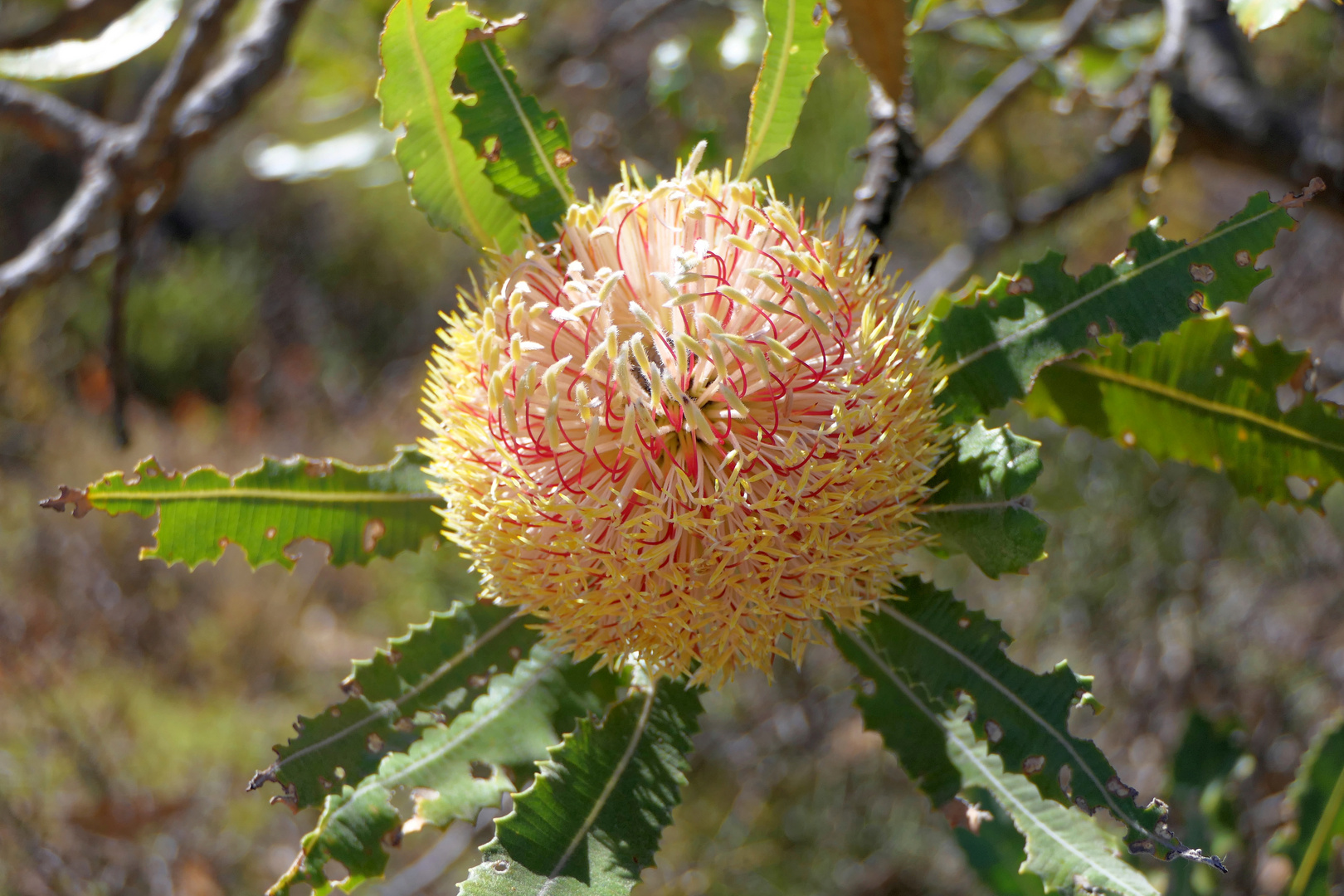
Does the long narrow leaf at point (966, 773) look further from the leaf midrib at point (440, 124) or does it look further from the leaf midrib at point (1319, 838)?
the leaf midrib at point (1319, 838)

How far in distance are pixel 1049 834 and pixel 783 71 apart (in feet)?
3.25

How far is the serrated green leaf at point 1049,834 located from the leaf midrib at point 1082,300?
1.53ft

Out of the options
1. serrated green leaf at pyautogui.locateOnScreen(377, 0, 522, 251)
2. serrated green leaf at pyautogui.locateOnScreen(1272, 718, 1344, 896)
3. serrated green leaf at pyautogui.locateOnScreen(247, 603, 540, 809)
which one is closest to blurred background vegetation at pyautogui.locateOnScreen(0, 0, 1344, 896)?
serrated green leaf at pyautogui.locateOnScreen(1272, 718, 1344, 896)

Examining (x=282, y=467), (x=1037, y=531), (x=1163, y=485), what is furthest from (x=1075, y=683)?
(x=1163, y=485)

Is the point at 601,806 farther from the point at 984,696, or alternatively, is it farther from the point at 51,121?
the point at 51,121

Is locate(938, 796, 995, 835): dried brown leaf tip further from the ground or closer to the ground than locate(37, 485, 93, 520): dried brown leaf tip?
closer to the ground

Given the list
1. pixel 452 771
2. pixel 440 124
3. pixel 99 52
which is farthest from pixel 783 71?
pixel 99 52

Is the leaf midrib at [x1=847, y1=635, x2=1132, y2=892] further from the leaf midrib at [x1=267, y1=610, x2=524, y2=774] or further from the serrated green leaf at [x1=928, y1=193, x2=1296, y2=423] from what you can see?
the leaf midrib at [x1=267, y1=610, x2=524, y2=774]

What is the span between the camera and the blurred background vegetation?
8.40 ft

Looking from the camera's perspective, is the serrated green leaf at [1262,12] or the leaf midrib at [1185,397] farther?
the leaf midrib at [1185,397]

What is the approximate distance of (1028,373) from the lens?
110 centimetres

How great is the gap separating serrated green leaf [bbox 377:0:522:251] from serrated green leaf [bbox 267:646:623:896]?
609 mm

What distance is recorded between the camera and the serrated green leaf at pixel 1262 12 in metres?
0.97

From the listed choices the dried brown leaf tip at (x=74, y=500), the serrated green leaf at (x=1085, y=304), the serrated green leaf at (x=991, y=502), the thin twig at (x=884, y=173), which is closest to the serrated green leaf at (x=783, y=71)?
the thin twig at (x=884, y=173)
